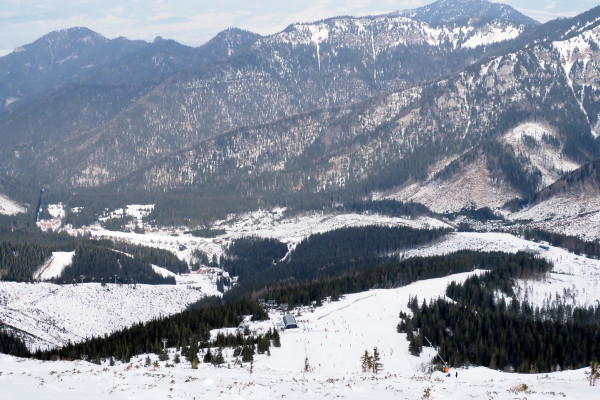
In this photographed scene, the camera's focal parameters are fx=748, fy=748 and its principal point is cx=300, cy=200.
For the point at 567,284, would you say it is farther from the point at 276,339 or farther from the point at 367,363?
the point at 276,339

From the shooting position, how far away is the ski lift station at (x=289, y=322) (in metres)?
99.2

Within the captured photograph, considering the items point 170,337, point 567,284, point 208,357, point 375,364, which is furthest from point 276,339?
point 567,284

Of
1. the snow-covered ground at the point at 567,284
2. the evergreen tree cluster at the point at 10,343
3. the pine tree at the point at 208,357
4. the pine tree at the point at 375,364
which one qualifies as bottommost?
the evergreen tree cluster at the point at 10,343

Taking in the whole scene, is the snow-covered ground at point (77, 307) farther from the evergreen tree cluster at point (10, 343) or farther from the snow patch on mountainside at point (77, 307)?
the evergreen tree cluster at point (10, 343)

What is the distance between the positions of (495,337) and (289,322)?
26.7m

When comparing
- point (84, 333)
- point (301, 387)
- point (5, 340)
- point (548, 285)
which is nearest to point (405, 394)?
point (301, 387)

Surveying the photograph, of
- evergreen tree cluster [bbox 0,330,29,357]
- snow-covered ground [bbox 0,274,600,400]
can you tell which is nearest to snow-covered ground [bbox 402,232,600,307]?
snow-covered ground [bbox 0,274,600,400]

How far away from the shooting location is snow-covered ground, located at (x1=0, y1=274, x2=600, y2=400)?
5481cm

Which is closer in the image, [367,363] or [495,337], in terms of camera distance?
[367,363]

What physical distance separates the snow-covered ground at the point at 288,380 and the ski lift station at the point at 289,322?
6.00 metres

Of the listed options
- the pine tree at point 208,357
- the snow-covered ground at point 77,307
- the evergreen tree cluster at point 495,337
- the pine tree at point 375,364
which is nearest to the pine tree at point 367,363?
the pine tree at point 375,364

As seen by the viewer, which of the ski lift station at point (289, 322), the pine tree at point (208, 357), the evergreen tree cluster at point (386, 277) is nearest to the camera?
the pine tree at point (208, 357)

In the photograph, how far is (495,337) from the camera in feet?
308

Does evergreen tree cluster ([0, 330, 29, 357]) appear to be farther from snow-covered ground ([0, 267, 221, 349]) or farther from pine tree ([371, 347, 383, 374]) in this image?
pine tree ([371, 347, 383, 374])
